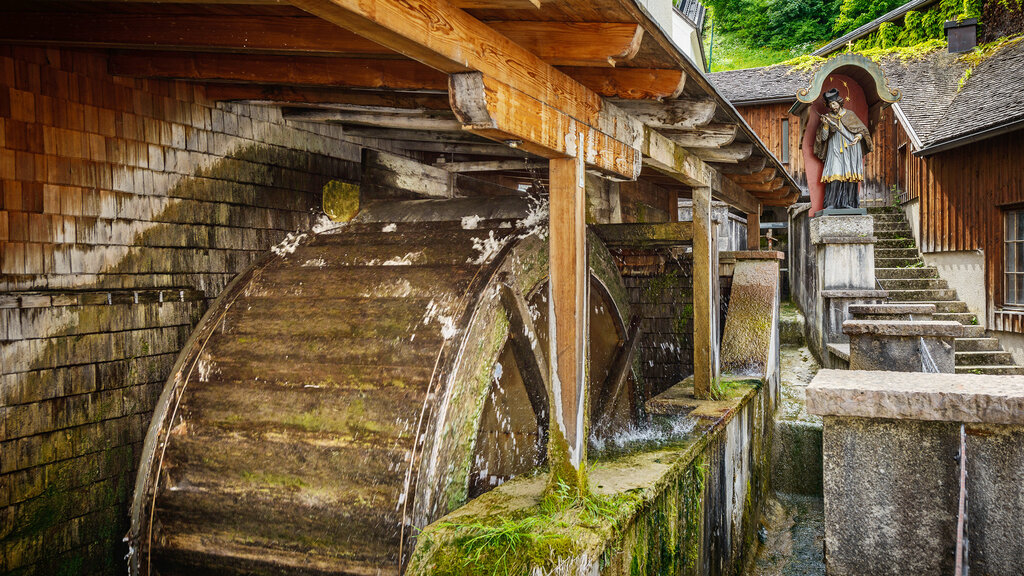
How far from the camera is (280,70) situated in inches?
146

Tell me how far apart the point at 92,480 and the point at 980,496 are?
393 centimetres

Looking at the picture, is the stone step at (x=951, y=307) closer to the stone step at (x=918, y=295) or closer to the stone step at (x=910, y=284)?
the stone step at (x=918, y=295)

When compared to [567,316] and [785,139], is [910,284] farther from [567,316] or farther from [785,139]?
[567,316]

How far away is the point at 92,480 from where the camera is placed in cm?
378

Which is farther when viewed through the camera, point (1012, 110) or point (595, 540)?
point (1012, 110)

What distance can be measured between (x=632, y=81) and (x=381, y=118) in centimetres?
203

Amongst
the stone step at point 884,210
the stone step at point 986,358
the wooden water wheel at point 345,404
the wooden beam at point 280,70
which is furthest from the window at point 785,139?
the wooden beam at point 280,70

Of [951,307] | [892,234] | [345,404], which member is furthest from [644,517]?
[892,234]

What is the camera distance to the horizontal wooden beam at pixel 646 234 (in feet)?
18.4

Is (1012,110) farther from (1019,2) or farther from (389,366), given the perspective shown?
(389,366)

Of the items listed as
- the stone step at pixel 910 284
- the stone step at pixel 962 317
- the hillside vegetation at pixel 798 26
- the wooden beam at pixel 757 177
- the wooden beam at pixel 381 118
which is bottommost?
the stone step at pixel 962 317

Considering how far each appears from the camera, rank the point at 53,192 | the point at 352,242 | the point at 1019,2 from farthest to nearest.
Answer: the point at 1019,2 < the point at 352,242 < the point at 53,192

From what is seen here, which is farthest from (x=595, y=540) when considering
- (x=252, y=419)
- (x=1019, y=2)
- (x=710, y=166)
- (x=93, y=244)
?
(x=1019, y=2)

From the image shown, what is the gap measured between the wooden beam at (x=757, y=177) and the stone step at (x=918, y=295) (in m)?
4.44
